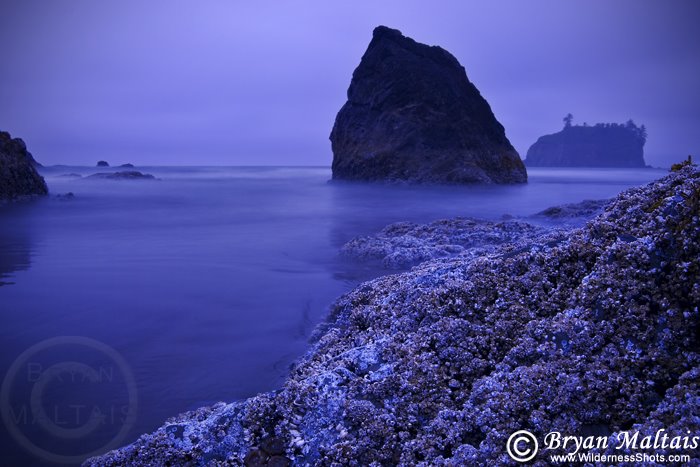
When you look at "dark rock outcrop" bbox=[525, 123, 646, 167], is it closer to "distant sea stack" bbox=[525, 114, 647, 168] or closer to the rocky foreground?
"distant sea stack" bbox=[525, 114, 647, 168]

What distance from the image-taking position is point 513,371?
1.97 meters

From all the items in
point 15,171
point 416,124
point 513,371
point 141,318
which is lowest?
point 141,318

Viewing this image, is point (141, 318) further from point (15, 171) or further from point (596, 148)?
point (596, 148)

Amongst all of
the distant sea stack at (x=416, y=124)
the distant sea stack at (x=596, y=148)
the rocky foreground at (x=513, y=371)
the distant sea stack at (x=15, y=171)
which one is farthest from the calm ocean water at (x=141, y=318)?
the distant sea stack at (x=596, y=148)

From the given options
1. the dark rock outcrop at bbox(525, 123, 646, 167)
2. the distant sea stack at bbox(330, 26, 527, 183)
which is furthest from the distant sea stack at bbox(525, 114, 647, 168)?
the distant sea stack at bbox(330, 26, 527, 183)

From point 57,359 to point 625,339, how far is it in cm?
459

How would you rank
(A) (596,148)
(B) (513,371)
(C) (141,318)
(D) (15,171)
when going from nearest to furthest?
1. (B) (513,371)
2. (C) (141,318)
3. (D) (15,171)
4. (A) (596,148)

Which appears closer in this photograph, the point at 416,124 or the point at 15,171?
the point at 15,171

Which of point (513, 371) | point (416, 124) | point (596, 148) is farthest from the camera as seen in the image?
point (596, 148)

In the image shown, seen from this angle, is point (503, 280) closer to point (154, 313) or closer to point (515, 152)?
point (154, 313)

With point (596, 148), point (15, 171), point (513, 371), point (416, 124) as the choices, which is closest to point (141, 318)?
point (513, 371)

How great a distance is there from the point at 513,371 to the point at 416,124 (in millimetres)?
28200

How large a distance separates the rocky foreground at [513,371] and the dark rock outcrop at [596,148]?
127m

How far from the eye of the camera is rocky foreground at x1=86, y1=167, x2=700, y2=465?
173cm
